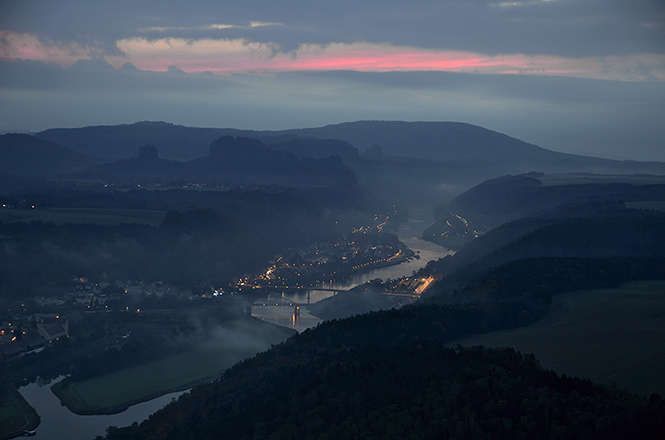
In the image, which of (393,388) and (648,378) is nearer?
(648,378)

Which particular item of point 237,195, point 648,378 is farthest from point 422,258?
point 648,378

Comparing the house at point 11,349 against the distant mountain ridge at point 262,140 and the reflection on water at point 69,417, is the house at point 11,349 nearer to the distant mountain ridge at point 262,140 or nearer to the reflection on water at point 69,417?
the reflection on water at point 69,417

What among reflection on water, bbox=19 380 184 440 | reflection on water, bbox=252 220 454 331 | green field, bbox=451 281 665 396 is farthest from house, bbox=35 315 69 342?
green field, bbox=451 281 665 396

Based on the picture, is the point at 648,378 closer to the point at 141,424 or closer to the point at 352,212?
the point at 141,424

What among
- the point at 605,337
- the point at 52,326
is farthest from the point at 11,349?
the point at 605,337

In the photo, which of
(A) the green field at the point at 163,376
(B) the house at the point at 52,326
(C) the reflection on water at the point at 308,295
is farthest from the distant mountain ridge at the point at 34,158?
(A) the green field at the point at 163,376

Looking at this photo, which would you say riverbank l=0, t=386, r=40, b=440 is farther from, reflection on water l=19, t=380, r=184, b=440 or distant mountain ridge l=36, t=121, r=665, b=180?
distant mountain ridge l=36, t=121, r=665, b=180
